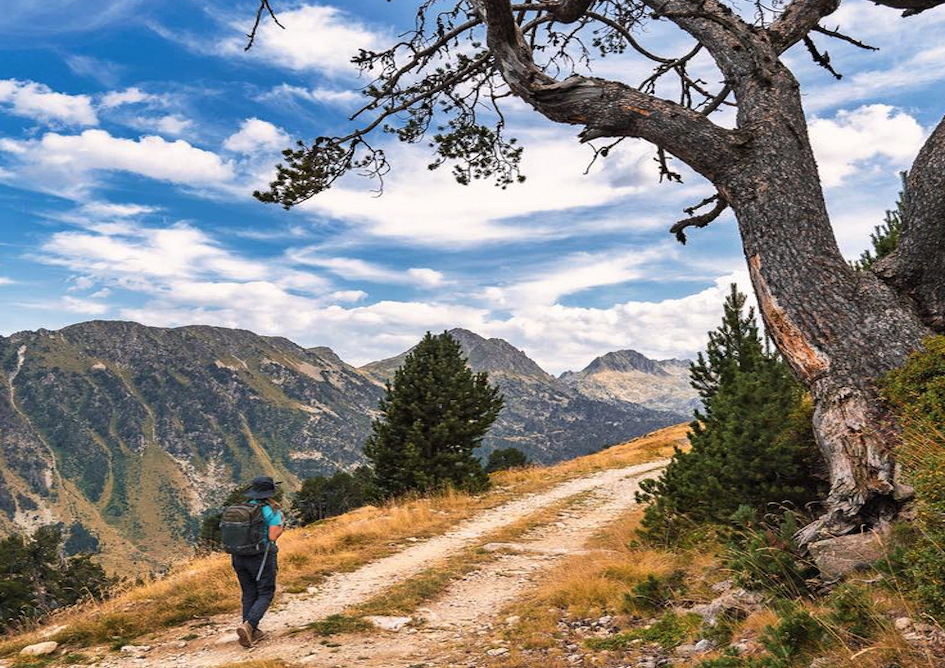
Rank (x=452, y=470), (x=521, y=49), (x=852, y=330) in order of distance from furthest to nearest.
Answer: (x=452, y=470)
(x=521, y=49)
(x=852, y=330)

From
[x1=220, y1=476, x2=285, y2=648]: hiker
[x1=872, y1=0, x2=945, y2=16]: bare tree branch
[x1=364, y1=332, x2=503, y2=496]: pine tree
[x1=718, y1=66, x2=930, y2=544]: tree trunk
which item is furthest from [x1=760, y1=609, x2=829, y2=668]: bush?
[x1=364, y1=332, x2=503, y2=496]: pine tree

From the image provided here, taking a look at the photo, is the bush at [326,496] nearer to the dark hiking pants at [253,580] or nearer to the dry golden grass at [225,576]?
the dry golden grass at [225,576]

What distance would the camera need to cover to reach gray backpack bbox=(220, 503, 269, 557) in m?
7.48

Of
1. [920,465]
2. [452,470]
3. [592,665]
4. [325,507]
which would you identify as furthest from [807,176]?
[325,507]

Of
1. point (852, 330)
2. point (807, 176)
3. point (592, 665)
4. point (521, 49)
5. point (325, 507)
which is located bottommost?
point (325, 507)

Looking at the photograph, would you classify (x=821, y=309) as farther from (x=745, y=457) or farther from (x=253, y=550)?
(x=253, y=550)

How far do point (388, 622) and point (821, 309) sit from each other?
6.38 metres

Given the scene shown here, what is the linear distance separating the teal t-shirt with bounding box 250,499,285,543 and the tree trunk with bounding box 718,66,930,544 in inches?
252

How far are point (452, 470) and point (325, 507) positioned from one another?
60.4m

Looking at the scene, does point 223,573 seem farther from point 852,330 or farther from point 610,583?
point 852,330

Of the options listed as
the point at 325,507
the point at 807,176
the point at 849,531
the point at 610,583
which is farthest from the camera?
the point at 325,507

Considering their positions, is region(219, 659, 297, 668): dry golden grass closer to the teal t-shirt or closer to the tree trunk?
the teal t-shirt

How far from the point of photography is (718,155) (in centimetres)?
596

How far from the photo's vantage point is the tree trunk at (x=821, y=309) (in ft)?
15.0
